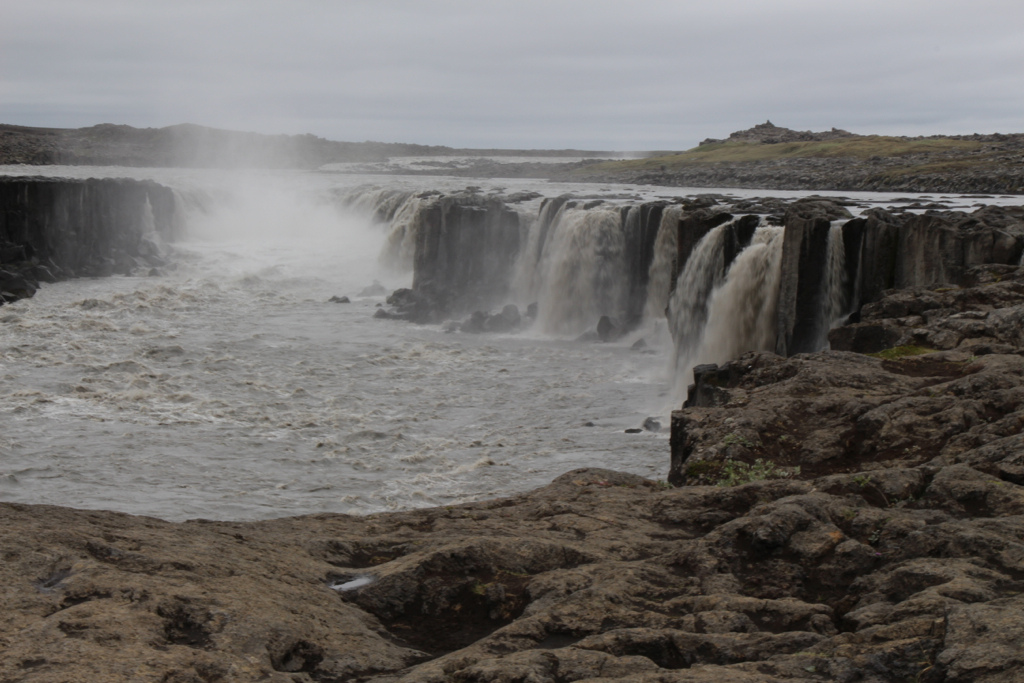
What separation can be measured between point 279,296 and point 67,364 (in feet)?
46.9

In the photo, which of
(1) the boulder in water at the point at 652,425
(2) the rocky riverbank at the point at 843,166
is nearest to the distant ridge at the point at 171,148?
(2) the rocky riverbank at the point at 843,166

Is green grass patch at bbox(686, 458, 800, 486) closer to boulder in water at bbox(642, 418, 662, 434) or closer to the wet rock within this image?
boulder in water at bbox(642, 418, 662, 434)

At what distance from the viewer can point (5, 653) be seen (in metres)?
5.18

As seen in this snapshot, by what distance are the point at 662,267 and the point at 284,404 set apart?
14736mm

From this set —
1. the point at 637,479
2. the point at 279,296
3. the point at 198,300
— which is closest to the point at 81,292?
the point at 198,300

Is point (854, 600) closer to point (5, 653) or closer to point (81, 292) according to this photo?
point (5, 653)

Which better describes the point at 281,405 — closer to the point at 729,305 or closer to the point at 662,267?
the point at 729,305

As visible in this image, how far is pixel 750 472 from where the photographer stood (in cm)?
1086

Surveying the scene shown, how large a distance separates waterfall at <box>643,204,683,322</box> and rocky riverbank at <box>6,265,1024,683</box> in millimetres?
20954

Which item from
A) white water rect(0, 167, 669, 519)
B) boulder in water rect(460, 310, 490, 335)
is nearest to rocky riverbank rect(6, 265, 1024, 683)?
white water rect(0, 167, 669, 519)

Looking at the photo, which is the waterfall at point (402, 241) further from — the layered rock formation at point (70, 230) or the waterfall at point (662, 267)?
the waterfall at point (662, 267)

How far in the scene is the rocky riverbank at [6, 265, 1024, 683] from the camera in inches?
211

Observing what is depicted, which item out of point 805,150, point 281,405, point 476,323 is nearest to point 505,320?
point 476,323

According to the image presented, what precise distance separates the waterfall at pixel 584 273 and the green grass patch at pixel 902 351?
18907mm
